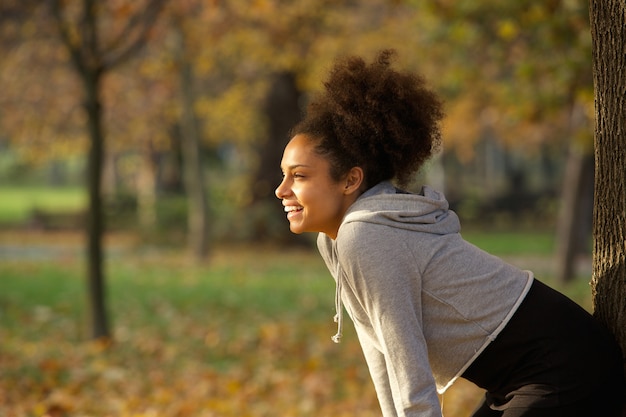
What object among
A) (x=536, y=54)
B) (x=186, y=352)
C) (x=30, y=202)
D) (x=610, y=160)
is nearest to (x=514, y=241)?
(x=536, y=54)

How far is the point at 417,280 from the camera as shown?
2.48 meters

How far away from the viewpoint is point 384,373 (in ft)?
9.42

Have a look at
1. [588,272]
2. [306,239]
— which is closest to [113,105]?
[306,239]

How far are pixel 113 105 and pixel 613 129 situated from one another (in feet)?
69.8

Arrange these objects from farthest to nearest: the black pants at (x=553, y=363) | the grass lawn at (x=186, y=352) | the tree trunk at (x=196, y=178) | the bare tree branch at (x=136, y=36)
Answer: the tree trunk at (x=196, y=178)
the bare tree branch at (x=136, y=36)
the grass lawn at (x=186, y=352)
the black pants at (x=553, y=363)

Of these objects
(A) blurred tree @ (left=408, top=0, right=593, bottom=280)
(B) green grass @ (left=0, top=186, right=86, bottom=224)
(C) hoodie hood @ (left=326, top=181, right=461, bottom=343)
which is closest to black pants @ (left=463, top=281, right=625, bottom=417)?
(C) hoodie hood @ (left=326, top=181, right=461, bottom=343)

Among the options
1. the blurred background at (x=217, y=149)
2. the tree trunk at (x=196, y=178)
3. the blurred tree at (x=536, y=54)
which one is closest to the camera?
the blurred tree at (x=536, y=54)

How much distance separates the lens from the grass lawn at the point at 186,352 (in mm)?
6316

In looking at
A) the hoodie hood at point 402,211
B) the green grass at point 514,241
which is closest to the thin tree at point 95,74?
the hoodie hood at point 402,211

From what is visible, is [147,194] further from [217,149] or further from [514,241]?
[514,241]

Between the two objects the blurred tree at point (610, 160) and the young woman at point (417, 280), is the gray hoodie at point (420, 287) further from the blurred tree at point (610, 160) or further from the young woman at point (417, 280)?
the blurred tree at point (610, 160)

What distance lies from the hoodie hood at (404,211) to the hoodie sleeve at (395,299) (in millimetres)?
33

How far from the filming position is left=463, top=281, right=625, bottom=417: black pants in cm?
244

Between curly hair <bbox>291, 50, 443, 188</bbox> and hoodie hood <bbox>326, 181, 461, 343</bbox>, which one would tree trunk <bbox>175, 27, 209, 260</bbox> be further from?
hoodie hood <bbox>326, 181, 461, 343</bbox>
